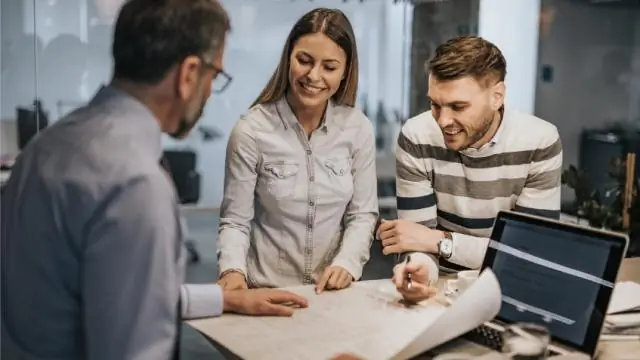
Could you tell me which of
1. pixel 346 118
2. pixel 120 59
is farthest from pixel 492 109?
pixel 120 59

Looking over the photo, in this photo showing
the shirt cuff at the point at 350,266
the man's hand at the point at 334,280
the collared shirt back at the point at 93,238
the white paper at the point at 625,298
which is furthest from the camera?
the shirt cuff at the point at 350,266

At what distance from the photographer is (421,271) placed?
68.3 inches

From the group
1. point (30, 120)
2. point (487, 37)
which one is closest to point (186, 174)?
point (30, 120)

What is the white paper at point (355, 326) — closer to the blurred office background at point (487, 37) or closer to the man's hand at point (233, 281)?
the man's hand at point (233, 281)

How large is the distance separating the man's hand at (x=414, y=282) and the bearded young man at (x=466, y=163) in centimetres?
14

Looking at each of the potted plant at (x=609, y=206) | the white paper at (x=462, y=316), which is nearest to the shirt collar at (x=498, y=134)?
the white paper at (x=462, y=316)

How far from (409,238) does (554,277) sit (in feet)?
1.52

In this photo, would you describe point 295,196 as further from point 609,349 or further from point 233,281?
point 609,349

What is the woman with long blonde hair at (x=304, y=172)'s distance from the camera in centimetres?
199

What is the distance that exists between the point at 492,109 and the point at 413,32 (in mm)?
3119

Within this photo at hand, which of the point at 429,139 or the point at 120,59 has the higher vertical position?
the point at 120,59

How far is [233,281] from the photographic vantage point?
74.8 inches

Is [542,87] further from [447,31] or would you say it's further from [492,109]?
[492,109]

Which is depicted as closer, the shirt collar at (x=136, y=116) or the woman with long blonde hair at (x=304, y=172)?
the shirt collar at (x=136, y=116)
